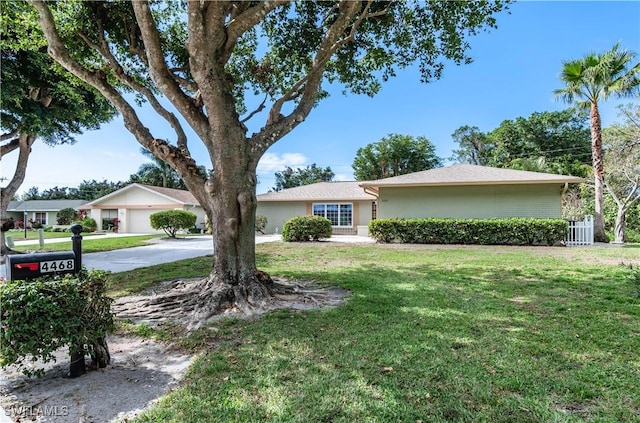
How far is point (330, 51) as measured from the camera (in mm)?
6027

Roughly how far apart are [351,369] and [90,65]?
9.13m

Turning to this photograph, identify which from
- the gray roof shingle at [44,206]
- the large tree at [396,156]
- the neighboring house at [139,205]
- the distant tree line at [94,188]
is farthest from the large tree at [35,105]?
the distant tree line at [94,188]

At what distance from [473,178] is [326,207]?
1039 cm

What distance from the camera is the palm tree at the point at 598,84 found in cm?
1442

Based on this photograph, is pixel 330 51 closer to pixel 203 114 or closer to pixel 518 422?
pixel 203 114

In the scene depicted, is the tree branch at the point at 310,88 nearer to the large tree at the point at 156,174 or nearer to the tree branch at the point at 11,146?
the tree branch at the point at 11,146

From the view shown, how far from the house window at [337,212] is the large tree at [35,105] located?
13.6m

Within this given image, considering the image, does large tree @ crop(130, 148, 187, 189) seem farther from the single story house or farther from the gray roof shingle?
the single story house

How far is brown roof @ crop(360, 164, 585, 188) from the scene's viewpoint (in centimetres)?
1460

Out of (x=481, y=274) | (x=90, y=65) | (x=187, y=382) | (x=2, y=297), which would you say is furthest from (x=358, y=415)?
(x=90, y=65)

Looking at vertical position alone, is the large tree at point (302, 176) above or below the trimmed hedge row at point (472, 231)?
above

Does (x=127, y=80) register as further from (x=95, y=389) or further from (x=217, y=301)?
(x=95, y=389)

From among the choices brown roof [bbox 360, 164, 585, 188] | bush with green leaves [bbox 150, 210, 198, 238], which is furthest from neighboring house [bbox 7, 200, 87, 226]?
brown roof [bbox 360, 164, 585, 188]

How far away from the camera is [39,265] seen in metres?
2.83
